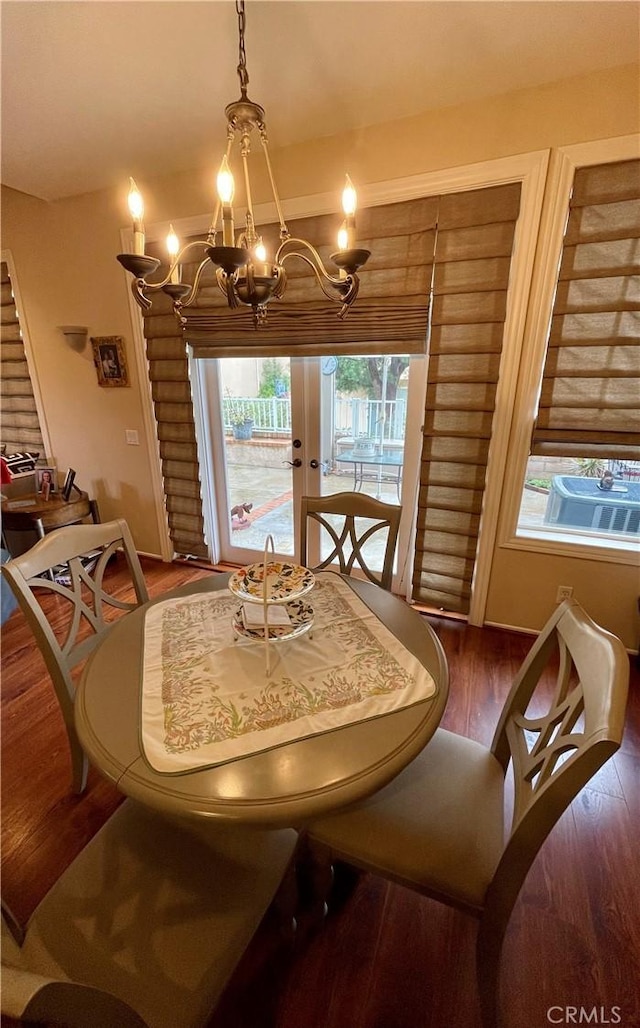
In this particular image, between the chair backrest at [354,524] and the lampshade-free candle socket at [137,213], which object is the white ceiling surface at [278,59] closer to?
the lampshade-free candle socket at [137,213]

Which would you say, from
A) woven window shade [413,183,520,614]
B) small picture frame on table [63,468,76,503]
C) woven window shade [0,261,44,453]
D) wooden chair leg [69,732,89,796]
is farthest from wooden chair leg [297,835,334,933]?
woven window shade [0,261,44,453]

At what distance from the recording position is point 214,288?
2555 millimetres

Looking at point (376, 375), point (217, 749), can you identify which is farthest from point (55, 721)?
point (376, 375)

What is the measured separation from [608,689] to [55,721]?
2139 millimetres

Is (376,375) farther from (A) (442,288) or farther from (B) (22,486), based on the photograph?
(B) (22,486)

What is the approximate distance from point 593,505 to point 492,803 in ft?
5.85

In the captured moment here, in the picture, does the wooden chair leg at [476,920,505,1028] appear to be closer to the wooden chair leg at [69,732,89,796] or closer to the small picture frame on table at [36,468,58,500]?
the wooden chair leg at [69,732,89,796]

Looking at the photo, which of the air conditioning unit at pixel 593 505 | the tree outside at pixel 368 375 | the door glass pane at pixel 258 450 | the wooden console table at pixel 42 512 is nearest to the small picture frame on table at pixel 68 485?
the wooden console table at pixel 42 512

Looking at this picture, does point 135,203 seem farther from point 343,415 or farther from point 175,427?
point 175,427

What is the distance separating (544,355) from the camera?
6.59 feet

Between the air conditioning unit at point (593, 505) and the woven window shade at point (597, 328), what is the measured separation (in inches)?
10.8

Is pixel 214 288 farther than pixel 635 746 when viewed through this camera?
Yes

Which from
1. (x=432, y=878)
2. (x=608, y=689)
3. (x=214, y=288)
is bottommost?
(x=432, y=878)

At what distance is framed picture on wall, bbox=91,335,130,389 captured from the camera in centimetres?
297
